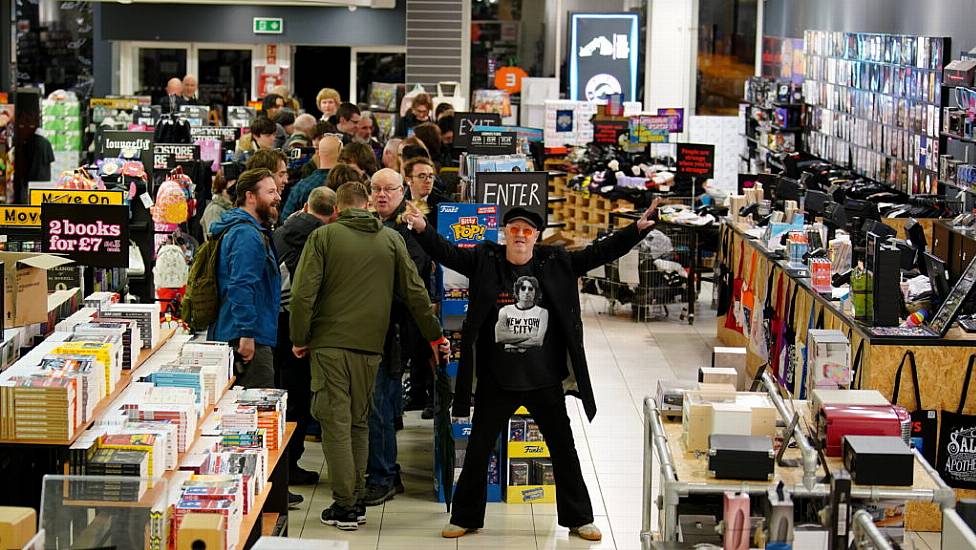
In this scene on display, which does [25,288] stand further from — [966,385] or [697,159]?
[697,159]

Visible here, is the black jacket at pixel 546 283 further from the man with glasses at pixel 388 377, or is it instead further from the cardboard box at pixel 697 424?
the cardboard box at pixel 697 424

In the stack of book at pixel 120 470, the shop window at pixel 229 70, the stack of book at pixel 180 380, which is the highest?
the shop window at pixel 229 70

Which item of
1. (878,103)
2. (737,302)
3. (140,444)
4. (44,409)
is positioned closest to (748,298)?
(737,302)

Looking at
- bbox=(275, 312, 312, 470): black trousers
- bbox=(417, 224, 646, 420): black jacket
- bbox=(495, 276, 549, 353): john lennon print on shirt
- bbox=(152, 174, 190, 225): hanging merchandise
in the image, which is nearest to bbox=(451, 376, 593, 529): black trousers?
bbox=(417, 224, 646, 420): black jacket

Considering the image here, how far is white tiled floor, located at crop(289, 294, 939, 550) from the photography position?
6996 mm

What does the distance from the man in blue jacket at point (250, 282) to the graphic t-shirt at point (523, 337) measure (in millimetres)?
1153

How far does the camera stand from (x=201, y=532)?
15.0ft

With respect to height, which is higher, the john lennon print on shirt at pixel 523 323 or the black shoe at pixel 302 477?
the john lennon print on shirt at pixel 523 323

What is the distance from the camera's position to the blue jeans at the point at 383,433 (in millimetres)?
7324

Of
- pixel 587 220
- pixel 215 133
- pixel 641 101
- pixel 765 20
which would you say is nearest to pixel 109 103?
pixel 215 133

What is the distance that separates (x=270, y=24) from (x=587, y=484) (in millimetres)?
17756

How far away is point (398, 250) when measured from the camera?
6996 mm

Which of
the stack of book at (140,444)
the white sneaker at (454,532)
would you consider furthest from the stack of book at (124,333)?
the white sneaker at (454,532)

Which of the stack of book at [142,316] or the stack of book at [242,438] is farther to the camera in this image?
the stack of book at [142,316]
